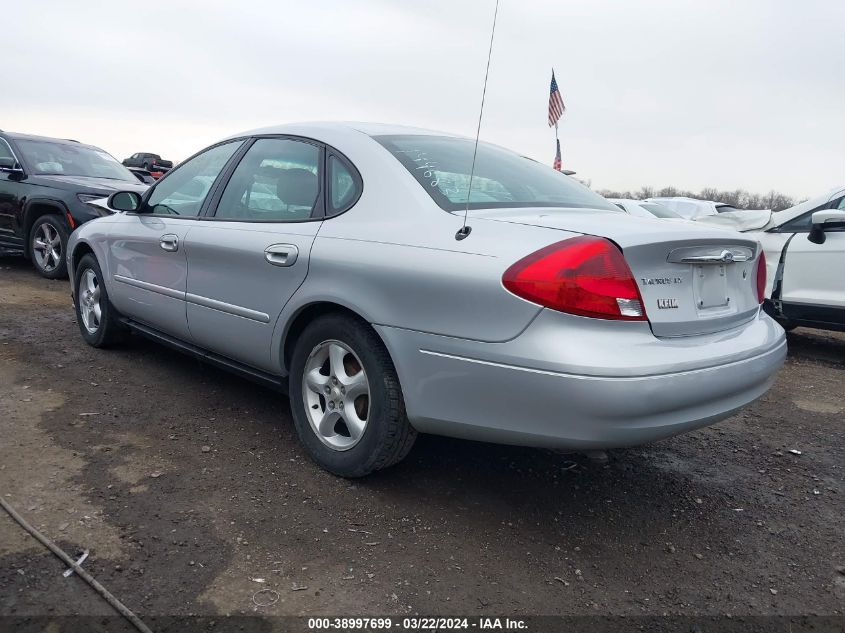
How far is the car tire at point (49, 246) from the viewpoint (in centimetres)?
779

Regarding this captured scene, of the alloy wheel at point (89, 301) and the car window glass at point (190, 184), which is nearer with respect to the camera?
the car window glass at point (190, 184)

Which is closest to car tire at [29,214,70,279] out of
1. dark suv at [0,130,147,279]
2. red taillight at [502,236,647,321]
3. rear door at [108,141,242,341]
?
dark suv at [0,130,147,279]

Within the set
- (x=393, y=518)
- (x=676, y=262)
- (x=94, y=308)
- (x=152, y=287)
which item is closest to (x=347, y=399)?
(x=393, y=518)

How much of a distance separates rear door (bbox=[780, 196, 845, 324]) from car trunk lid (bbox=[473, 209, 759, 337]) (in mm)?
3486

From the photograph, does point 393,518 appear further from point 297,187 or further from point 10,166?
point 10,166

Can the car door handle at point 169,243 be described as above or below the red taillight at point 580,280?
below

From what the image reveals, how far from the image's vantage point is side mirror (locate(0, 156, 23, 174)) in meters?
8.13

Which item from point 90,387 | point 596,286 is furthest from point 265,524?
point 90,387

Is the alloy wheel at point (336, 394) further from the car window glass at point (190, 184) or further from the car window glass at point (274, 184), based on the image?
the car window glass at point (190, 184)

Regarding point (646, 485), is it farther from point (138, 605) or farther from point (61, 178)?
point (61, 178)

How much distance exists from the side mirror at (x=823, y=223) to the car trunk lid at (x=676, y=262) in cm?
331

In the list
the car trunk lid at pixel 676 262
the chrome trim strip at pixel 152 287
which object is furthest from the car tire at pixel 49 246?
the car trunk lid at pixel 676 262

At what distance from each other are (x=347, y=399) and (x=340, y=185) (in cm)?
97

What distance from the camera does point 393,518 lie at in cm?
279
